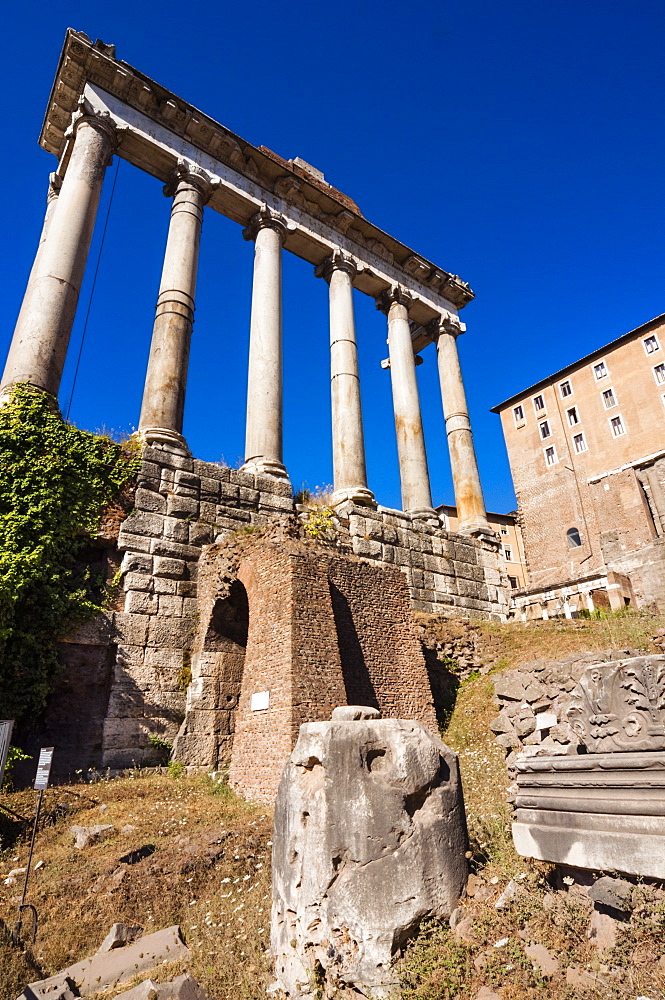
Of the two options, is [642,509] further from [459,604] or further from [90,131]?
[90,131]

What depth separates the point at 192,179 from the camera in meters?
16.0

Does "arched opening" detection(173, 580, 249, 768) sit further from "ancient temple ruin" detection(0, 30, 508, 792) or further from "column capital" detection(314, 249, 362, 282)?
"column capital" detection(314, 249, 362, 282)

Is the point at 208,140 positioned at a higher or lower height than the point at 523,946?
higher

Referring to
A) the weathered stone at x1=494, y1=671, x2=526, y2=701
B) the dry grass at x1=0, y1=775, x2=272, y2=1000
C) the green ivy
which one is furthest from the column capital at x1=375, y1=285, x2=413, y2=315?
the dry grass at x1=0, y1=775, x2=272, y2=1000

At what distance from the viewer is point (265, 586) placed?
9461mm

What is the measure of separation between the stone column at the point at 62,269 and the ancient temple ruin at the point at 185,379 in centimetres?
4

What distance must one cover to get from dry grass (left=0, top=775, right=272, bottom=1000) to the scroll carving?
300 cm

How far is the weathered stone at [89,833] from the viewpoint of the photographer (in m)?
6.57

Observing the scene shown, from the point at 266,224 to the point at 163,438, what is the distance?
8754mm

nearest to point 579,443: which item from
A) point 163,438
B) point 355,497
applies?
point 355,497

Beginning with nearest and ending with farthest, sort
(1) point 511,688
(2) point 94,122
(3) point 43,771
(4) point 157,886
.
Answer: (4) point 157,886 < (3) point 43,771 < (1) point 511,688 < (2) point 94,122

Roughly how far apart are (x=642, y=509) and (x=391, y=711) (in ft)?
86.2

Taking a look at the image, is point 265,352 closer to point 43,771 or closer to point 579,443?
point 43,771

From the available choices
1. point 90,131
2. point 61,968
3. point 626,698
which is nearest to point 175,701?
point 61,968
